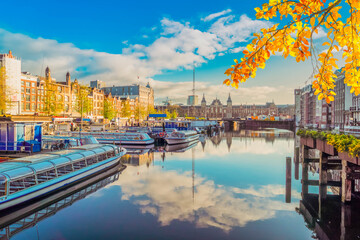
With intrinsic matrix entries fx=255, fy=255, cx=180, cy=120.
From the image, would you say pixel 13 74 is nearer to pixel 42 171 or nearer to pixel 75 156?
pixel 75 156

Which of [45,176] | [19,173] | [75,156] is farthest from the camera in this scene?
[75,156]

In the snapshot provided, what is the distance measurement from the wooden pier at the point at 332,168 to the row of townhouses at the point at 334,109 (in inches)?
192

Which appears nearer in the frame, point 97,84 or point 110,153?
point 110,153

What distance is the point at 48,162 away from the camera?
2095 cm

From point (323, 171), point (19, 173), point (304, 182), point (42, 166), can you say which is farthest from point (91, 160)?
point (323, 171)

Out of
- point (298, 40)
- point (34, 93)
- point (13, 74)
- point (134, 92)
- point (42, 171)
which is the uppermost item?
point (134, 92)

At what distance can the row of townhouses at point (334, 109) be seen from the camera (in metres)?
57.9

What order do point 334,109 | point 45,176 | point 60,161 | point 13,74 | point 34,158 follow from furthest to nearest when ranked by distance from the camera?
point 334,109 < point 13,74 < point 60,161 < point 34,158 < point 45,176

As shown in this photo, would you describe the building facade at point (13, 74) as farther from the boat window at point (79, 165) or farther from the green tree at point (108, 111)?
the boat window at point (79, 165)

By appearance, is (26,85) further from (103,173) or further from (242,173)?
(242,173)

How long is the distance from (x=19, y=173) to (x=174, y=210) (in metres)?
11.1

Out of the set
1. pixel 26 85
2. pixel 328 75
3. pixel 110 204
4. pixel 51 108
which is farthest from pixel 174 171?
pixel 26 85

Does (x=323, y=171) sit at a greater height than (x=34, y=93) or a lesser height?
lesser

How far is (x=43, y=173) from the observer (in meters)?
21.2
